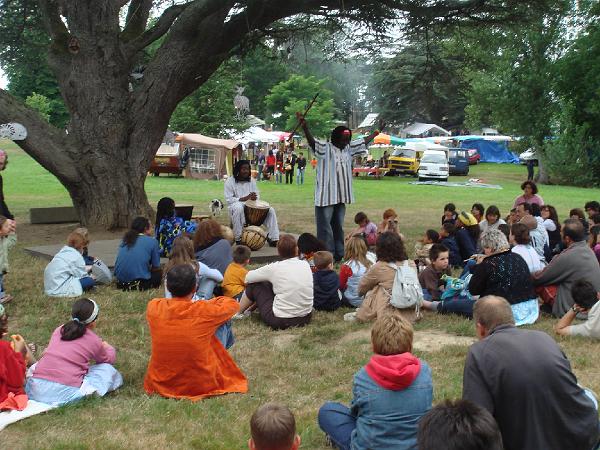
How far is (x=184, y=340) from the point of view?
5.42m

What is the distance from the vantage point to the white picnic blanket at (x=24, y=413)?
4941 mm

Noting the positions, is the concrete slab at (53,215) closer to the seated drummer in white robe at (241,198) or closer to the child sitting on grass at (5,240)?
the seated drummer in white robe at (241,198)

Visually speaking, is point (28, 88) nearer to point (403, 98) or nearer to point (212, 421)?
point (403, 98)

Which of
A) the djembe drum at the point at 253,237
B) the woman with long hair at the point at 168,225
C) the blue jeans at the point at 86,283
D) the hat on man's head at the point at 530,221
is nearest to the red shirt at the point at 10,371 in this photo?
the blue jeans at the point at 86,283

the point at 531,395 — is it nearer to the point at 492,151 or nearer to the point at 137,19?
the point at 137,19

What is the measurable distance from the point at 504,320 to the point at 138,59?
41.4 ft

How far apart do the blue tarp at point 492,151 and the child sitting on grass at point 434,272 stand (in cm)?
5054

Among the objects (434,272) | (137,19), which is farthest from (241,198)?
(137,19)

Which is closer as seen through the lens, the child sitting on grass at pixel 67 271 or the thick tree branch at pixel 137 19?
the child sitting on grass at pixel 67 271

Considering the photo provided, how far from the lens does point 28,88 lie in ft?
194

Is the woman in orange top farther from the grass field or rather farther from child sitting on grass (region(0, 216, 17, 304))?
child sitting on grass (region(0, 216, 17, 304))

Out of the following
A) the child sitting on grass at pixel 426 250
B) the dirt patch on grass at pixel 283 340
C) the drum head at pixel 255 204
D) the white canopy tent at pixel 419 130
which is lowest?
the dirt patch on grass at pixel 283 340

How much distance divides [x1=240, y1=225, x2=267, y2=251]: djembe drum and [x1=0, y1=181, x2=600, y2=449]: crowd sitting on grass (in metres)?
1.07

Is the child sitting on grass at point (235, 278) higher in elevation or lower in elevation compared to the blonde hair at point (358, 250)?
lower
